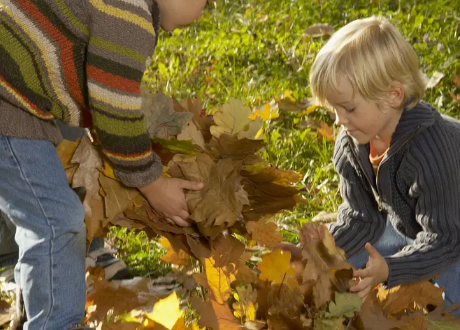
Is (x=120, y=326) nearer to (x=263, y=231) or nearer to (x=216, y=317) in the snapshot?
(x=216, y=317)

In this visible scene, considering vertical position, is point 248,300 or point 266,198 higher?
point 266,198

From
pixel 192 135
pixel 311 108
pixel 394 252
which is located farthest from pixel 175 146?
pixel 311 108

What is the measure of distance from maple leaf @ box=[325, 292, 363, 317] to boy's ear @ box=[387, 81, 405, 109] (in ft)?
2.47

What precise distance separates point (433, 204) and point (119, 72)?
1.15 metres

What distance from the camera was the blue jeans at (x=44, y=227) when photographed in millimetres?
1920

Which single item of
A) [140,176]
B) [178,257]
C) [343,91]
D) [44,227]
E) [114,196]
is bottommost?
[178,257]

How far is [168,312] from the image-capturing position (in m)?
1.90

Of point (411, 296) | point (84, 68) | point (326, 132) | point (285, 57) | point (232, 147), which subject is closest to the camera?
point (84, 68)

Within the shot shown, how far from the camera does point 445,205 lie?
87.6 inches

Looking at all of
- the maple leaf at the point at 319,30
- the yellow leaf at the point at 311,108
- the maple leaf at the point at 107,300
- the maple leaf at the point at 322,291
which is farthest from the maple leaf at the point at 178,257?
the maple leaf at the point at 319,30

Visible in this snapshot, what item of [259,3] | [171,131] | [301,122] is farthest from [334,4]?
[171,131]

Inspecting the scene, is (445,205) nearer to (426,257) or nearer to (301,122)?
(426,257)

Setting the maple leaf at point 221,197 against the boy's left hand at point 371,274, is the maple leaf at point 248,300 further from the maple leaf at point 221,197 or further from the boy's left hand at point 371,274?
the boy's left hand at point 371,274

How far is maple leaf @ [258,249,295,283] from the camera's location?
1933 mm
